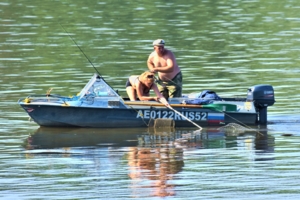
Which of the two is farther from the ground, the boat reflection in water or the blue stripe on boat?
the blue stripe on boat

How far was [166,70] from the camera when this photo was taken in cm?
2064

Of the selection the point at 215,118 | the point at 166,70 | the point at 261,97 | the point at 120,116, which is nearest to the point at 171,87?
the point at 166,70

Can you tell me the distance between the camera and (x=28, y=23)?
4278cm

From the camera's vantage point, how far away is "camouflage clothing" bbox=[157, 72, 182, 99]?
20750 mm

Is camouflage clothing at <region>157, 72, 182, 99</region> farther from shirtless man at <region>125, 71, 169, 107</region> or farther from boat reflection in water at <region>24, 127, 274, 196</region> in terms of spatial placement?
boat reflection in water at <region>24, 127, 274, 196</region>

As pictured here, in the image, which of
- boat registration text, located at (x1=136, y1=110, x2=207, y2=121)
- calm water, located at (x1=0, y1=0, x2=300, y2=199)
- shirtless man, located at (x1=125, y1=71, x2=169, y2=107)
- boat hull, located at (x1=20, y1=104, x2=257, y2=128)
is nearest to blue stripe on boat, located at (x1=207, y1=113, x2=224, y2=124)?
boat hull, located at (x1=20, y1=104, x2=257, y2=128)

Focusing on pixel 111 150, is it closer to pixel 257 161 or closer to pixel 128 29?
pixel 257 161

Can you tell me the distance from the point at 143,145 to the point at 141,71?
1043 centimetres

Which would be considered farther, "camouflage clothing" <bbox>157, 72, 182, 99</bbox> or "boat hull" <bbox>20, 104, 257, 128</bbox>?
"camouflage clothing" <bbox>157, 72, 182, 99</bbox>

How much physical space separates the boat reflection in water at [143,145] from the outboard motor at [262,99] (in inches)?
28.9

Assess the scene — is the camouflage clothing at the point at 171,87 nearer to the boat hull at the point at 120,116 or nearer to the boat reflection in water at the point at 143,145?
the boat hull at the point at 120,116

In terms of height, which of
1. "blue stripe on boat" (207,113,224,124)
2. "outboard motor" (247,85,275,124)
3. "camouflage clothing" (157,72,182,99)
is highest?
"camouflage clothing" (157,72,182,99)

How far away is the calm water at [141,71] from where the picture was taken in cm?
1461

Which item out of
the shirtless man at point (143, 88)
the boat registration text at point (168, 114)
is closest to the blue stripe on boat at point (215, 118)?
the boat registration text at point (168, 114)
